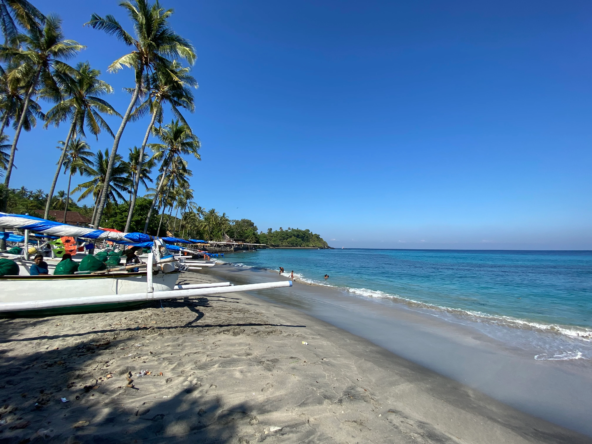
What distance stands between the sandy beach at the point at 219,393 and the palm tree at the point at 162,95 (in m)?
14.6

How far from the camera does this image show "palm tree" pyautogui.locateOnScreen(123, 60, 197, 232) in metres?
16.3

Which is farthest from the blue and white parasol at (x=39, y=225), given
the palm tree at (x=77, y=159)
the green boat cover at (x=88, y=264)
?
the palm tree at (x=77, y=159)

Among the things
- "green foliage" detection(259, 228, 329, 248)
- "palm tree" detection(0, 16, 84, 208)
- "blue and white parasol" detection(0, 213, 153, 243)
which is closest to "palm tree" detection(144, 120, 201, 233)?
"palm tree" detection(0, 16, 84, 208)

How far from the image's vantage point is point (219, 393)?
3.34 meters

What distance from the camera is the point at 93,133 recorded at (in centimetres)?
1870

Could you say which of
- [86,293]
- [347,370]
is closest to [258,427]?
[347,370]

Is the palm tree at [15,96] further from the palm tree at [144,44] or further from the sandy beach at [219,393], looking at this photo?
the sandy beach at [219,393]

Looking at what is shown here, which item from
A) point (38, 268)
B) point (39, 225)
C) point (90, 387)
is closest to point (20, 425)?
point (90, 387)

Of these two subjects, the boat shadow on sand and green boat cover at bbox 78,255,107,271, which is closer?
the boat shadow on sand

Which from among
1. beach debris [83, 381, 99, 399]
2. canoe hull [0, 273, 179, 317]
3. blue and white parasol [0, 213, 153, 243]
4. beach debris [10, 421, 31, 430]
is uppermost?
blue and white parasol [0, 213, 153, 243]

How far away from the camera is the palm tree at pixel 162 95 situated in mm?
16312

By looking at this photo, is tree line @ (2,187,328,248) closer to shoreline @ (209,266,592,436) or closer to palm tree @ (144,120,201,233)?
palm tree @ (144,120,201,233)

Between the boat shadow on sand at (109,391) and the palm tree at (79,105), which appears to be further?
the palm tree at (79,105)

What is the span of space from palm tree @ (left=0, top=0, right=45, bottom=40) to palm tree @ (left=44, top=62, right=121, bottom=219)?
276 cm
